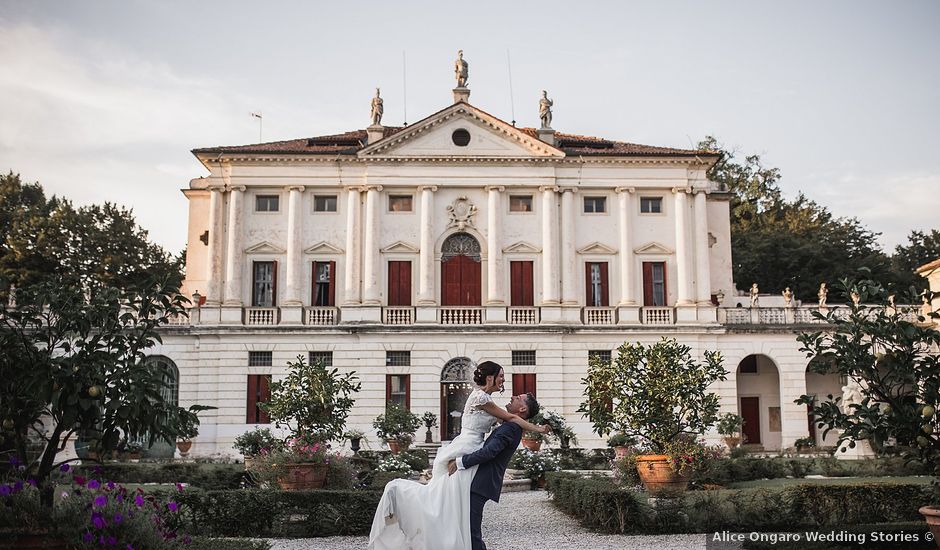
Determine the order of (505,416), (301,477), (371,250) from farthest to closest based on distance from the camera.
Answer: (371,250) < (301,477) < (505,416)

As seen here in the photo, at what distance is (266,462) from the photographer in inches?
701

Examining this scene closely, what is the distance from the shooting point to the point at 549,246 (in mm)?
37969

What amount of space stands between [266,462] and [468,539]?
32.6 feet

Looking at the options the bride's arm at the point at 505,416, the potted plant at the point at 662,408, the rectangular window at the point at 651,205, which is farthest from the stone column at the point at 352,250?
the bride's arm at the point at 505,416

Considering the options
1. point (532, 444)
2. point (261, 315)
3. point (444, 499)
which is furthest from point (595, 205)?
point (444, 499)

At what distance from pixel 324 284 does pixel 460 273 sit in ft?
18.6

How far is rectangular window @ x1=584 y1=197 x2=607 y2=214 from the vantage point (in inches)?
1533

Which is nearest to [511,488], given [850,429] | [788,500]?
[788,500]

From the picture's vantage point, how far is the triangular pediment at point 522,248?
125 feet

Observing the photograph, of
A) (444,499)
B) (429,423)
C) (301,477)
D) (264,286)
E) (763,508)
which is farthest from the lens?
(264,286)

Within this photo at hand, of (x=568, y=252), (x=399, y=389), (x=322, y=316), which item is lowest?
(x=399, y=389)

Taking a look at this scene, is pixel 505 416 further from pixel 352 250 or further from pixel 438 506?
pixel 352 250

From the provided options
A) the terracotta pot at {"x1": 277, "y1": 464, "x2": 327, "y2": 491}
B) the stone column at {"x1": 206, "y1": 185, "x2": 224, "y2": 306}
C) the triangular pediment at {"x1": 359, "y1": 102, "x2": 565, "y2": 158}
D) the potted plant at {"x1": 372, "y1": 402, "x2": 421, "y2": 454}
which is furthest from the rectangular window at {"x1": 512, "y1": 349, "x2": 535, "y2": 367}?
the terracotta pot at {"x1": 277, "y1": 464, "x2": 327, "y2": 491}

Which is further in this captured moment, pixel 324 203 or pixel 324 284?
pixel 324 203
